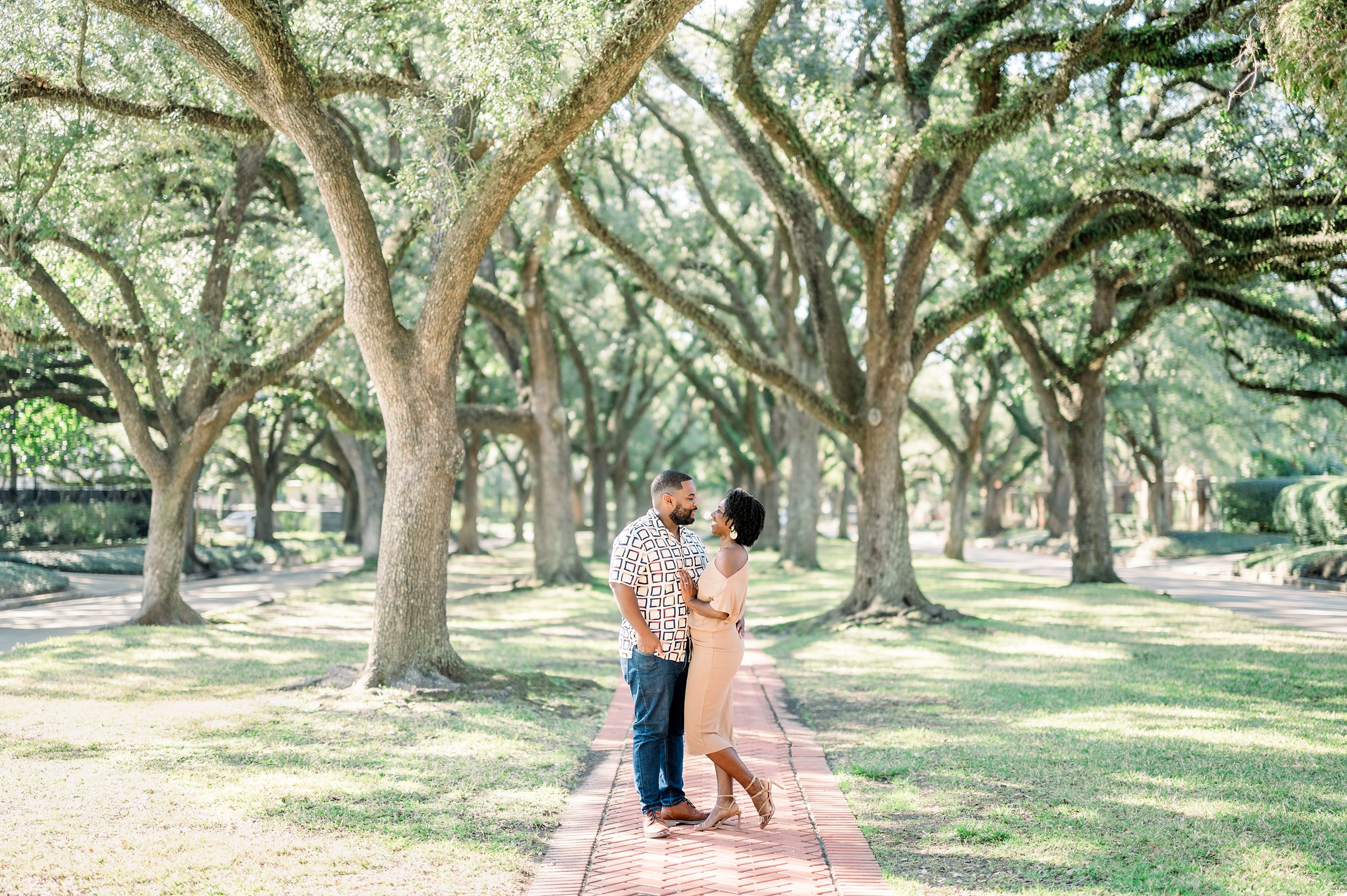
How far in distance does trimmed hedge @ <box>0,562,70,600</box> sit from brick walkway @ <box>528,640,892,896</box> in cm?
1561

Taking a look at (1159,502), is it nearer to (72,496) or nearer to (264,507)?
(264,507)

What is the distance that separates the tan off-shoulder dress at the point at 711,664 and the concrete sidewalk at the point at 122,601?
10.0m

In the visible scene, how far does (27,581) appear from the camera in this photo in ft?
61.3

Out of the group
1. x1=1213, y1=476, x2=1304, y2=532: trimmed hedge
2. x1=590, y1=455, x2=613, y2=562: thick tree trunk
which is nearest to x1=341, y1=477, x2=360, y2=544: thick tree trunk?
x1=590, y1=455, x2=613, y2=562: thick tree trunk

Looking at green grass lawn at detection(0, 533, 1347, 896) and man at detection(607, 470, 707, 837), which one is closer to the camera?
green grass lawn at detection(0, 533, 1347, 896)

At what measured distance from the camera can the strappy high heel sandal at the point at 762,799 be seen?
5113 millimetres

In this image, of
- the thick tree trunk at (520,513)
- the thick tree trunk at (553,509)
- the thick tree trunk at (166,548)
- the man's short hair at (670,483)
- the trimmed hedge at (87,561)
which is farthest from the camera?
the thick tree trunk at (520,513)

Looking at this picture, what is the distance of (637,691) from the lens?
5.14 metres

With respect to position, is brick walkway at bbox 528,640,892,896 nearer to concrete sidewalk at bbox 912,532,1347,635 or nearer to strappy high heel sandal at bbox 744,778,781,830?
strappy high heel sandal at bbox 744,778,781,830

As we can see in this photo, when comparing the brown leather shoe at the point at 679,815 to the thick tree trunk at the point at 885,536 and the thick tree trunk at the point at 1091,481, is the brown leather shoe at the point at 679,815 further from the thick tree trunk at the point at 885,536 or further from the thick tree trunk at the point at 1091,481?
the thick tree trunk at the point at 1091,481

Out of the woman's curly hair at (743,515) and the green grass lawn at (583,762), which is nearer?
the green grass lawn at (583,762)

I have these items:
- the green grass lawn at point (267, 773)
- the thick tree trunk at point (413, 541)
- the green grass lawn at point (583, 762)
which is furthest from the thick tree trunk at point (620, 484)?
the thick tree trunk at point (413, 541)

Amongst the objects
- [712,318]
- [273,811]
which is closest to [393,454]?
[273,811]

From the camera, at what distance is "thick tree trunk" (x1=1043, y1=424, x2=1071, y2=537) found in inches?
1246
